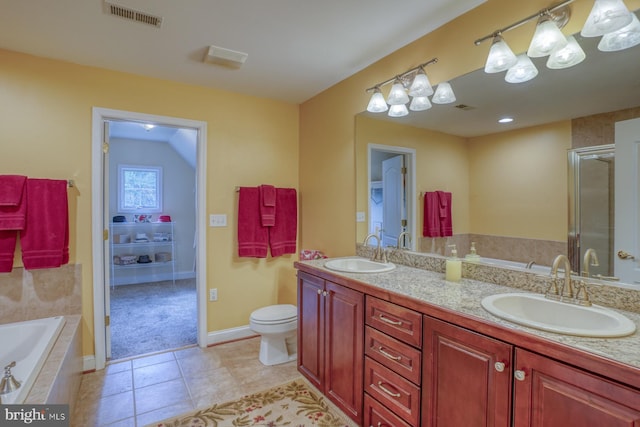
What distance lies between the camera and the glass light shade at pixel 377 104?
2248mm

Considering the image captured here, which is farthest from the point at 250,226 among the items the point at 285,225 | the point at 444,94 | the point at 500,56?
the point at 500,56

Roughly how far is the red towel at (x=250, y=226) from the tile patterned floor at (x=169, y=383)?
A: 873 millimetres

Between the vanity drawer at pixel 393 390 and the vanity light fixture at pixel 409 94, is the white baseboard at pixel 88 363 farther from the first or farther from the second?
the vanity light fixture at pixel 409 94

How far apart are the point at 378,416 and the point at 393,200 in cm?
137

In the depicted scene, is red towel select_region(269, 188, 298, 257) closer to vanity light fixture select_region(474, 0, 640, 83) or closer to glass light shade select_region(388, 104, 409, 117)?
glass light shade select_region(388, 104, 409, 117)

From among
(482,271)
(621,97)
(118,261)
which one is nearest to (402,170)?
(482,271)

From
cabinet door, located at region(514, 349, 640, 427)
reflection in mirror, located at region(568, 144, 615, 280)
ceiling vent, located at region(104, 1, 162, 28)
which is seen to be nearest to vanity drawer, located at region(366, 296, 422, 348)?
cabinet door, located at region(514, 349, 640, 427)

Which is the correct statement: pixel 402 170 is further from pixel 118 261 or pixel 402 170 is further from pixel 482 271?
pixel 118 261

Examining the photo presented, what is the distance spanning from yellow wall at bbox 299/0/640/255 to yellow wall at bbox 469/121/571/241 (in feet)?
0.37

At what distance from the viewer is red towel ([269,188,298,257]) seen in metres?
3.19

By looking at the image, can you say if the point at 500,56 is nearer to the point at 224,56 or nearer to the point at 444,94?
the point at 444,94

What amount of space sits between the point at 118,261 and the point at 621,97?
581 centimetres

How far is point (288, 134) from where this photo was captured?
11.1 feet

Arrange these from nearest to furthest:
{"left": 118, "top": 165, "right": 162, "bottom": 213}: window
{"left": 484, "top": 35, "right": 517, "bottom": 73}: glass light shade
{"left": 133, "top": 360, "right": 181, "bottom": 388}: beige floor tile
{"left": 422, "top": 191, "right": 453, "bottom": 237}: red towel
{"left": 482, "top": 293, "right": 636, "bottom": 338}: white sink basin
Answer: {"left": 482, "top": 293, "right": 636, "bottom": 338}: white sink basin < {"left": 484, "top": 35, "right": 517, "bottom": 73}: glass light shade < {"left": 422, "top": 191, "right": 453, "bottom": 237}: red towel < {"left": 133, "top": 360, "right": 181, "bottom": 388}: beige floor tile < {"left": 118, "top": 165, "right": 162, "bottom": 213}: window
